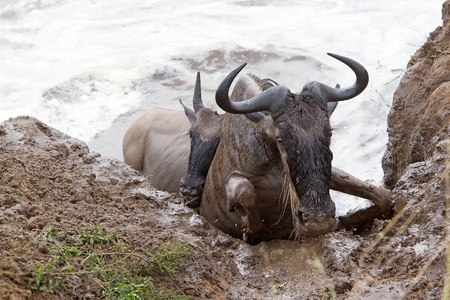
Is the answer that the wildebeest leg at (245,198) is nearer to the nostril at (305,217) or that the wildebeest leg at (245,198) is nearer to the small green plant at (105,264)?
the nostril at (305,217)

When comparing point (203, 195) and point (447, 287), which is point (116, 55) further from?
point (447, 287)

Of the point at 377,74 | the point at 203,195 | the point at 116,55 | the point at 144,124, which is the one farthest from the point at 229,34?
the point at 203,195

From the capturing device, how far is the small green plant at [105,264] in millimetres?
3766

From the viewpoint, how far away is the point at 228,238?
610 cm

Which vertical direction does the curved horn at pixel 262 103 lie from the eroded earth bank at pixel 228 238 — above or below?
above

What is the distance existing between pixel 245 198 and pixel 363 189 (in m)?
1.13

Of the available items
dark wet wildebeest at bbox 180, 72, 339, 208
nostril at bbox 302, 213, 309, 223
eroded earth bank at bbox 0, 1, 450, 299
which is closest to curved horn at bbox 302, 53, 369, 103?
eroded earth bank at bbox 0, 1, 450, 299

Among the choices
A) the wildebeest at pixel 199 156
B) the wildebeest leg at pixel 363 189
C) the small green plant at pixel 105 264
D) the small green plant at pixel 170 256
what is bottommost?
the wildebeest at pixel 199 156

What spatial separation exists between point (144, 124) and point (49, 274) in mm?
7097

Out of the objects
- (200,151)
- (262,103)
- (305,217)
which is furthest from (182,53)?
(305,217)

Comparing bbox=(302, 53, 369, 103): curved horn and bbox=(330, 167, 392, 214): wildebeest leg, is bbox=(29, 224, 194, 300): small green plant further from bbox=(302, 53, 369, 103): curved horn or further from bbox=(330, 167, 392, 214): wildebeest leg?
bbox=(330, 167, 392, 214): wildebeest leg

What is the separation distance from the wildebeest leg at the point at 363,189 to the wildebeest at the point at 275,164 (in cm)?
53

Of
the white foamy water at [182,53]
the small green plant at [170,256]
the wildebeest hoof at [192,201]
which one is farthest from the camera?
the white foamy water at [182,53]

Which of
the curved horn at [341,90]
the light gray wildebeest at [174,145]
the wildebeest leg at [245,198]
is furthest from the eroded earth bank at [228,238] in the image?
the light gray wildebeest at [174,145]
